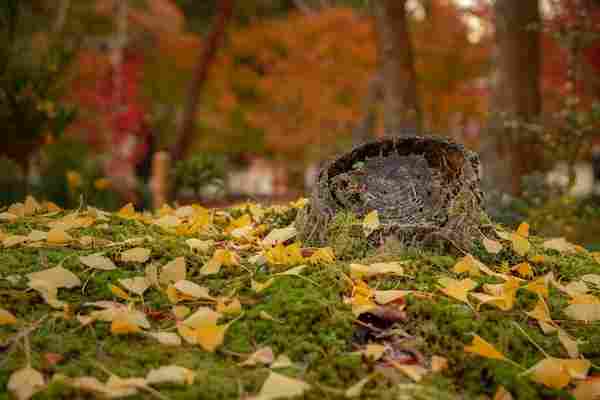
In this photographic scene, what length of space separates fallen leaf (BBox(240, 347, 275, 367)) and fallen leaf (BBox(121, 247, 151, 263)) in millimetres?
516

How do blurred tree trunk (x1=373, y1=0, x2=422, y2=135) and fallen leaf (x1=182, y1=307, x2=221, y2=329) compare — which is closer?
fallen leaf (x1=182, y1=307, x2=221, y2=329)

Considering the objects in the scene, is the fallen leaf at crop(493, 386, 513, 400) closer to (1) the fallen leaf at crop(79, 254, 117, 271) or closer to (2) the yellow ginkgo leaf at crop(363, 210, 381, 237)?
(2) the yellow ginkgo leaf at crop(363, 210, 381, 237)

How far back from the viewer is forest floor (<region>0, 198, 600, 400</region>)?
1.17 meters

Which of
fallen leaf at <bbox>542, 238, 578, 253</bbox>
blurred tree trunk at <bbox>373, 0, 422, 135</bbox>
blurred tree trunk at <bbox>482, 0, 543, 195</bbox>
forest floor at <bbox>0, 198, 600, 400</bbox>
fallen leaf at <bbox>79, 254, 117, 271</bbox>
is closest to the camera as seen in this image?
forest floor at <bbox>0, 198, 600, 400</bbox>

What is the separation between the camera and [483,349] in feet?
4.20

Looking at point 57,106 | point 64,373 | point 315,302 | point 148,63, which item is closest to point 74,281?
point 64,373

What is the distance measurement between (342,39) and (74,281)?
1270 cm

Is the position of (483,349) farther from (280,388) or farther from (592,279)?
(592,279)

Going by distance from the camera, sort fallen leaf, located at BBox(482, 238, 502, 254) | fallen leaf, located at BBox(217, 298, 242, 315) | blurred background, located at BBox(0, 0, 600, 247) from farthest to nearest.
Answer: blurred background, located at BBox(0, 0, 600, 247)
fallen leaf, located at BBox(482, 238, 502, 254)
fallen leaf, located at BBox(217, 298, 242, 315)

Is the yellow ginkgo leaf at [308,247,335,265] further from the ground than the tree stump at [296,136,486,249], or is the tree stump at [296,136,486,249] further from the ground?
the tree stump at [296,136,486,249]

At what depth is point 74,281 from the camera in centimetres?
148

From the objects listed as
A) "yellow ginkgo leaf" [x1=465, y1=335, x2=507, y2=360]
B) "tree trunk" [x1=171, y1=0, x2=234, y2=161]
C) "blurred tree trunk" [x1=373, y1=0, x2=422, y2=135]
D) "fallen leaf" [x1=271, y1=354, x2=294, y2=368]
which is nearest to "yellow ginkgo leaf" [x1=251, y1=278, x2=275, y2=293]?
"fallen leaf" [x1=271, y1=354, x2=294, y2=368]

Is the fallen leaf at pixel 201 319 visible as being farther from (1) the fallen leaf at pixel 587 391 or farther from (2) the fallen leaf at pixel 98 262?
(1) the fallen leaf at pixel 587 391

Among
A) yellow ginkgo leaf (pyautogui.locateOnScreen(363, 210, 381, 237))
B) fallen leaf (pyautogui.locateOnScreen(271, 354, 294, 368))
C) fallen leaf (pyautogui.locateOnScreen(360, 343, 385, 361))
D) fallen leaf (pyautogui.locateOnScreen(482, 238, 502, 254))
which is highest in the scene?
yellow ginkgo leaf (pyautogui.locateOnScreen(363, 210, 381, 237))
